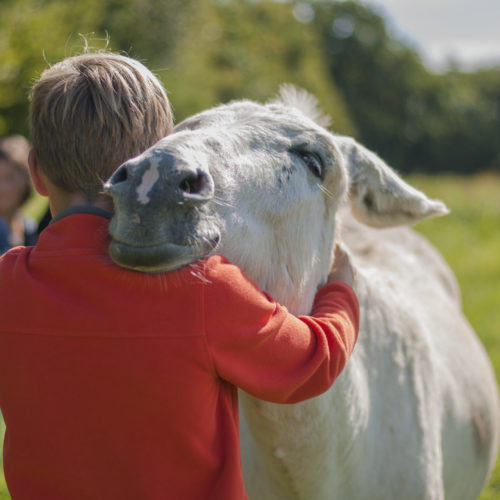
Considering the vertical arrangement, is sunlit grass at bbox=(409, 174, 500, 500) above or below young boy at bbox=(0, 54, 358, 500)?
below

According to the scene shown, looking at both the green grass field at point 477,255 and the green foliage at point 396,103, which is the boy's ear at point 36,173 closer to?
the green grass field at point 477,255

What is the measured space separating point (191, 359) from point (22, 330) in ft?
1.58

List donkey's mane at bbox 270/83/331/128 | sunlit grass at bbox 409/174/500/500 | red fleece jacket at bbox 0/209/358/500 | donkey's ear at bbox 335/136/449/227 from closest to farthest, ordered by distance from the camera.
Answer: red fleece jacket at bbox 0/209/358/500 → donkey's ear at bbox 335/136/449/227 → donkey's mane at bbox 270/83/331/128 → sunlit grass at bbox 409/174/500/500

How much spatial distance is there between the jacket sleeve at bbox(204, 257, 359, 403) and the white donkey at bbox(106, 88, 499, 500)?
140mm

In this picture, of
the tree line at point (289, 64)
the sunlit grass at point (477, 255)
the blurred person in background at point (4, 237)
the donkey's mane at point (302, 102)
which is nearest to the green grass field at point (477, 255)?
the sunlit grass at point (477, 255)

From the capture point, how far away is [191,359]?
1687 mm

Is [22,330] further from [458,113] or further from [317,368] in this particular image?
[458,113]

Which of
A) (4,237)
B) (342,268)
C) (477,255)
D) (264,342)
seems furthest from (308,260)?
(477,255)

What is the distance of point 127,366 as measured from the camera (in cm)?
170

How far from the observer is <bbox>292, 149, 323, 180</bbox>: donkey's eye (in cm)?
221

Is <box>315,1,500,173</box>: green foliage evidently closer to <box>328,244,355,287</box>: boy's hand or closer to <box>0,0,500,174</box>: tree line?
<box>0,0,500,174</box>: tree line

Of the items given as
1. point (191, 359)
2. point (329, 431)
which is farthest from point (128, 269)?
point (329, 431)

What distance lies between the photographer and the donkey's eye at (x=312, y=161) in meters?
2.21

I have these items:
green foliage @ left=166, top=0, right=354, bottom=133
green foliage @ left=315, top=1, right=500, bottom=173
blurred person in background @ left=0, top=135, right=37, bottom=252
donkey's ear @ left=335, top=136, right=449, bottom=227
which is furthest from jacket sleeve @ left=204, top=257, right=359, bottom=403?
green foliage @ left=315, top=1, right=500, bottom=173
